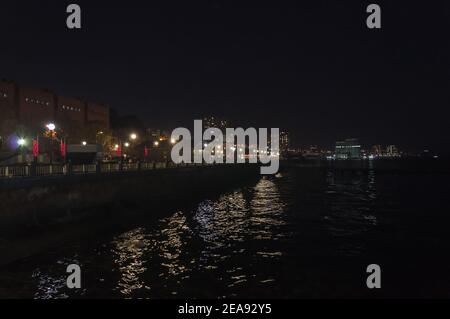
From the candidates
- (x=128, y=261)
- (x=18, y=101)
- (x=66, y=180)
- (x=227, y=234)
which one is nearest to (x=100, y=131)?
(x=18, y=101)

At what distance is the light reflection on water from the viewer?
15.9 meters

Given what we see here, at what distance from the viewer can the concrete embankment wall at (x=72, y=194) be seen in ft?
74.2

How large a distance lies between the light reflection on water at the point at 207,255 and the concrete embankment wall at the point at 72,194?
3846 millimetres

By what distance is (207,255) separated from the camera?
21.2 m

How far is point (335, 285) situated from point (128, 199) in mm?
23453

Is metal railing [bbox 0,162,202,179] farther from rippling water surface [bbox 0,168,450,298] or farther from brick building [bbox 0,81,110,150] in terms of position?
brick building [bbox 0,81,110,150]

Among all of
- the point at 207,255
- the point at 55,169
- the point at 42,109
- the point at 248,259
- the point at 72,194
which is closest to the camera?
the point at 248,259

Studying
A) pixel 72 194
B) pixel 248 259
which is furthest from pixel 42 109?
pixel 248 259

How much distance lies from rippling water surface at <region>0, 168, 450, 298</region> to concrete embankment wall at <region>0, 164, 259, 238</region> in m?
3.08

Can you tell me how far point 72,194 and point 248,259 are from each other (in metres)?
14.2

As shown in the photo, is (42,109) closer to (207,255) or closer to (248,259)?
(207,255)

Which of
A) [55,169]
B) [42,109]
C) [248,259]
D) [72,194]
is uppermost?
[42,109]

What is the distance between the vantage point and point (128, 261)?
63.9ft
